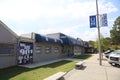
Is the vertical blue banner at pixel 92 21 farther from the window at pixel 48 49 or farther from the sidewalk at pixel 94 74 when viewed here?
the window at pixel 48 49

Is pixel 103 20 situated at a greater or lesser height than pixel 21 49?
greater

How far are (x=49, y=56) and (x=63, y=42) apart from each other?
6.26 metres

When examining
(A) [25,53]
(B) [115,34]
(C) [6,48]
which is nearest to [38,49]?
(A) [25,53]

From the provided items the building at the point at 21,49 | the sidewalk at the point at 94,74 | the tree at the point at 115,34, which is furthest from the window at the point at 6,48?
the tree at the point at 115,34

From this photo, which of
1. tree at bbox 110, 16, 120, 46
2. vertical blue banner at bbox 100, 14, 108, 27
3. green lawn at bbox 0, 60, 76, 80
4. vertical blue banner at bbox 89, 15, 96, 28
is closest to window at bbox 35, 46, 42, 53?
green lawn at bbox 0, 60, 76, 80

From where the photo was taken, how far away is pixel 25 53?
1602 cm

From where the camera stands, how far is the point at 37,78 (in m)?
8.95

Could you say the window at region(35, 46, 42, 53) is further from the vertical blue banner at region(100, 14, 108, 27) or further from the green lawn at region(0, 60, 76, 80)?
the vertical blue banner at region(100, 14, 108, 27)

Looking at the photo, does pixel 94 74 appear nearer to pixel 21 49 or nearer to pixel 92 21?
pixel 21 49

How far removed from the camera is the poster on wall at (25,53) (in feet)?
49.6

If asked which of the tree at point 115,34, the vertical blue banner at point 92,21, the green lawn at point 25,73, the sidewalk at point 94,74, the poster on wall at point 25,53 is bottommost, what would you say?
the sidewalk at point 94,74

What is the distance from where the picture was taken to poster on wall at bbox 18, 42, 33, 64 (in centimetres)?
1512

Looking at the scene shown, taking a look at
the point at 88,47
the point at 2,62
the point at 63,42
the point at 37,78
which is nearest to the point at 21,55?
the point at 2,62

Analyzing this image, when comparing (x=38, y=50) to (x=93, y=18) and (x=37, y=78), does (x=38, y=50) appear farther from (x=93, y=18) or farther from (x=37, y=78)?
(x=37, y=78)
